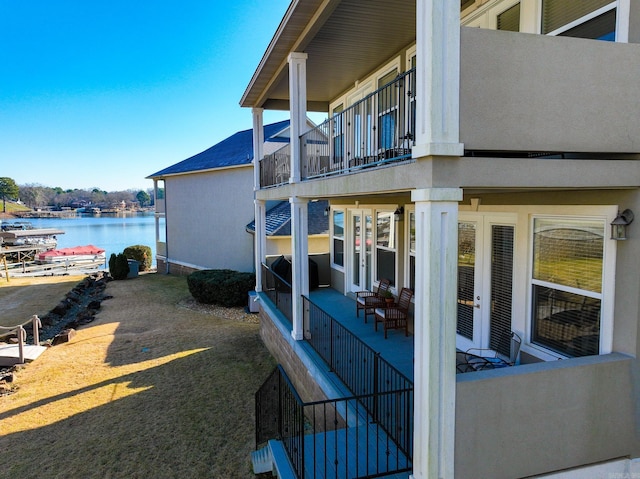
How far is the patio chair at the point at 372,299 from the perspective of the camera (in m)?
9.98

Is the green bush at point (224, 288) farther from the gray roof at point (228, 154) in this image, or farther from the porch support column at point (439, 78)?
the porch support column at point (439, 78)

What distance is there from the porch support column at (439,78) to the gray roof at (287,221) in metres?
13.8

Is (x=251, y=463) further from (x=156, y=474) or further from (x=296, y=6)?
(x=296, y=6)

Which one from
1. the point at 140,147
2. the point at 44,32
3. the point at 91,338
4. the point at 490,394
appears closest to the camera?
the point at 490,394

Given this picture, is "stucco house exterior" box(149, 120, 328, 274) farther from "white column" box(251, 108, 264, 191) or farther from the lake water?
the lake water

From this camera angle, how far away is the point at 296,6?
707 centimetres

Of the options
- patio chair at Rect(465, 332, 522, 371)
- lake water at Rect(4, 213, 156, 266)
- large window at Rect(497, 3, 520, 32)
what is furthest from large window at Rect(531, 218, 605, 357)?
lake water at Rect(4, 213, 156, 266)

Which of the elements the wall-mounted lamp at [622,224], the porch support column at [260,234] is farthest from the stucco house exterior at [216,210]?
the wall-mounted lamp at [622,224]

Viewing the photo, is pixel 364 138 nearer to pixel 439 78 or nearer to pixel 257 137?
pixel 439 78

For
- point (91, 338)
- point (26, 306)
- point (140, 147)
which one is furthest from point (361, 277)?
point (140, 147)

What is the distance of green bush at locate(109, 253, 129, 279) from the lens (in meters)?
25.2

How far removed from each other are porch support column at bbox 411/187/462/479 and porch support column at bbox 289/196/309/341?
488 cm

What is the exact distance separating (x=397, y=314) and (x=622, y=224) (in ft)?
16.8

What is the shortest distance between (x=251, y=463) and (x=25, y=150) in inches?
4459
